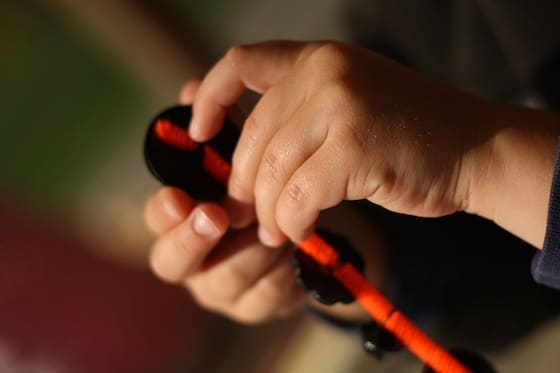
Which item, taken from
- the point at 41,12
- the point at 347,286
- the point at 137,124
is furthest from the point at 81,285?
the point at 347,286

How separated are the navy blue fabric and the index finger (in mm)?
153

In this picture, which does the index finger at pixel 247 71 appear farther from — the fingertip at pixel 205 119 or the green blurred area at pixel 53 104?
the green blurred area at pixel 53 104

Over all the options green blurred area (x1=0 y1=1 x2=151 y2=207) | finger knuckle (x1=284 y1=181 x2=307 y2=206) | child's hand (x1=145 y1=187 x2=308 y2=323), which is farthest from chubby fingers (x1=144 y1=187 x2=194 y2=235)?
green blurred area (x1=0 y1=1 x2=151 y2=207)

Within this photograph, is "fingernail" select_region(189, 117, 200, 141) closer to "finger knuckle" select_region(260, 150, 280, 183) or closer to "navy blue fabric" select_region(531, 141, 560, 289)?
"finger knuckle" select_region(260, 150, 280, 183)

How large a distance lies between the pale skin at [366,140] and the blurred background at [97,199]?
265 mm

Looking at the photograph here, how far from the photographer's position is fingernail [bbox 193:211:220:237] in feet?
1.17

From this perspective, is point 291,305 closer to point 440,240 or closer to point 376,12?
point 440,240

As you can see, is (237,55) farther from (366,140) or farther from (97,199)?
(97,199)

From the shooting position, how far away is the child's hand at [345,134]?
0.27 meters

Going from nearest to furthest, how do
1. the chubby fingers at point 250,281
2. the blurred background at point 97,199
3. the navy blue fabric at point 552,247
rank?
the navy blue fabric at point 552,247 → the chubby fingers at point 250,281 → the blurred background at point 97,199

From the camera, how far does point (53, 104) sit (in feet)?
2.27

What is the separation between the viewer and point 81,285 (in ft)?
2.18

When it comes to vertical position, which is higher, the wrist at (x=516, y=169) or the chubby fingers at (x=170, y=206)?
the wrist at (x=516, y=169)

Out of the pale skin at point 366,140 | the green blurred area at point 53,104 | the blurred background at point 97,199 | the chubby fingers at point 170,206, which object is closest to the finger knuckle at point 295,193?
the pale skin at point 366,140
